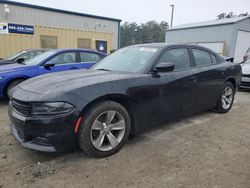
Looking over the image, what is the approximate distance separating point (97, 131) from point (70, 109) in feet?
1.76

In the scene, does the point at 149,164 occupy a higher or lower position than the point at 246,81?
lower

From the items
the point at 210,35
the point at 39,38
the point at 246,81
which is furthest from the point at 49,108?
the point at 210,35

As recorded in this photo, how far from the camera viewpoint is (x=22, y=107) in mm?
2607

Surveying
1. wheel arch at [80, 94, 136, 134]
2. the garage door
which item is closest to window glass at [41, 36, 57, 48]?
wheel arch at [80, 94, 136, 134]

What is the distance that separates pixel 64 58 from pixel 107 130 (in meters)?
3.94

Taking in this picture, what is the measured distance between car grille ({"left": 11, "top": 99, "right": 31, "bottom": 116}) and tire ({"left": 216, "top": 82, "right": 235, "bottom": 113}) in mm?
4006

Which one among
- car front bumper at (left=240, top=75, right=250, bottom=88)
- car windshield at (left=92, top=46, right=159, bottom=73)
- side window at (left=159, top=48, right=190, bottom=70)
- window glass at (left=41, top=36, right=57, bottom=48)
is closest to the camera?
car windshield at (left=92, top=46, right=159, bottom=73)

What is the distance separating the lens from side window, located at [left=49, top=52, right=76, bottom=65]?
601 centimetres

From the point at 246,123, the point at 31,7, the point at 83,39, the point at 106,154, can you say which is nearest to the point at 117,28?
the point at 83,39

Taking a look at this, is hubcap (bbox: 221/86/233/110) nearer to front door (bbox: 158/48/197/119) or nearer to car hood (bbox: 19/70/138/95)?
front door (bbox: 158/48/197/119)

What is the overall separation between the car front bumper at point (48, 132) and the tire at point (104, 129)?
0.50 ft

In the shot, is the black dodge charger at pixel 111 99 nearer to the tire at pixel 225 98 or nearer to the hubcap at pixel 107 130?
the hubcap at pixel 107 130

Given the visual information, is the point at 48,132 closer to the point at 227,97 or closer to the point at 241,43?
the point at 227,97

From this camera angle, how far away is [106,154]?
2889mm
